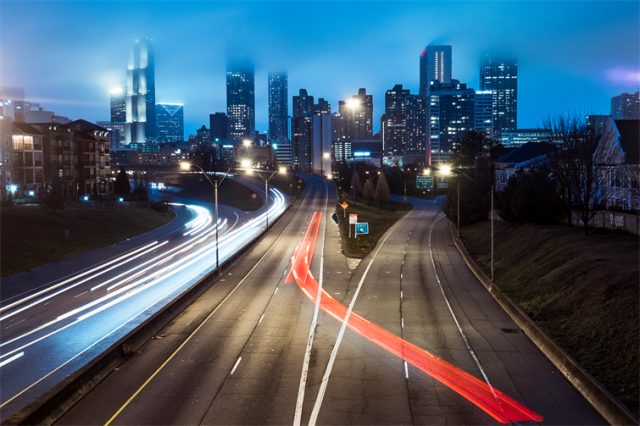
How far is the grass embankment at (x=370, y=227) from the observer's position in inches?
1961

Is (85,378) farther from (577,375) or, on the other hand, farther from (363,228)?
(363,228)

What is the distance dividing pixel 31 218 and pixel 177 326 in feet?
120

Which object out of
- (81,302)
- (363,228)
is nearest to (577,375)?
(81,302)

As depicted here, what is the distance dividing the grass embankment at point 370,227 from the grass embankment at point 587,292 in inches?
543

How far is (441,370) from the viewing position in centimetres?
1742

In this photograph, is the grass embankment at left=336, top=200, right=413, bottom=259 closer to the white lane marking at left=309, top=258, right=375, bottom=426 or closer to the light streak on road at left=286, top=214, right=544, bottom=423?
the light streak on road at left=286, top=214, right=544, bottom=423

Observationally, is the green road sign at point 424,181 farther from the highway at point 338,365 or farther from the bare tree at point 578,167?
the highway at point 338,365

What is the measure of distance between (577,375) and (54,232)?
1942 inches

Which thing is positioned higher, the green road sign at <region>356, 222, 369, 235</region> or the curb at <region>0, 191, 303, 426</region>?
the green road sign at <region>356, 222, 369, 235</region>

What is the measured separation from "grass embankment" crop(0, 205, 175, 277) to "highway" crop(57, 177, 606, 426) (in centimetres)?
1927

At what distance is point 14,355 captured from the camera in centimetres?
1939

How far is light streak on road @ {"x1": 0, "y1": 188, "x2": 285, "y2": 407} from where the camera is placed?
2222cm

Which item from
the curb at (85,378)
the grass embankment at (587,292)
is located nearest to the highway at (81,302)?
the curb at (85,378)

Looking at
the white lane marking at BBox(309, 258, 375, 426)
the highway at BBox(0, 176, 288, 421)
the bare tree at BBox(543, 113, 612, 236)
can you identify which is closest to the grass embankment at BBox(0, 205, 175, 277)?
the highway at BBox(0, 176, 288, 421)
